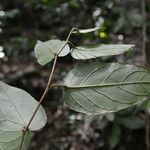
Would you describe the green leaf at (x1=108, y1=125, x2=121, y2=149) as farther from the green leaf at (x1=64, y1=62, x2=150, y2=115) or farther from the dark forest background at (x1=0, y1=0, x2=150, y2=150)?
the green leaf at (x1=64, y1=62, x2=150, y2=115)

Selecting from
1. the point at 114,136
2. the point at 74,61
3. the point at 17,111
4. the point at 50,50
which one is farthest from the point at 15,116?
the point at 74,61

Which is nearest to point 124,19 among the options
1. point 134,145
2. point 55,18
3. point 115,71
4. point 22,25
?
point 55,18

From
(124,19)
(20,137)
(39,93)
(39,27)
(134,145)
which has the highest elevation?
(20,137)

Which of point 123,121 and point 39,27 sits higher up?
point 39,27

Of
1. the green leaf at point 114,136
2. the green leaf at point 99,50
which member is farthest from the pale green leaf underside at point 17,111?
the green leaf at point 114,136

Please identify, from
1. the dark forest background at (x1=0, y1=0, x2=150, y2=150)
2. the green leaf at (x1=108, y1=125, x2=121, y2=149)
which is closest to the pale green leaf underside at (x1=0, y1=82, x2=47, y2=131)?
the dark forest background at (x1=0, y1=0, x2=150, y2=150)

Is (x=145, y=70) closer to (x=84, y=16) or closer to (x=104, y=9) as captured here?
(x=104, y=9)

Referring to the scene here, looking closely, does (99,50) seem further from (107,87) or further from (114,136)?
(114,136)
